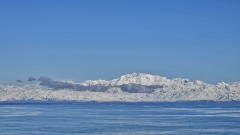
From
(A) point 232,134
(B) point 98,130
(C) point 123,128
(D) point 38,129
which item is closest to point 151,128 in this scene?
(C) point 123,128

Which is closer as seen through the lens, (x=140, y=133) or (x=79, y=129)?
(x=140, y=133)

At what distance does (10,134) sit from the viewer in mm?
88062

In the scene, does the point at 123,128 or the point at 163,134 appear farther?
the point at 123,128

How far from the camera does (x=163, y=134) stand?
87.6 metres

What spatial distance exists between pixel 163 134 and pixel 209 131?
40.2 ft

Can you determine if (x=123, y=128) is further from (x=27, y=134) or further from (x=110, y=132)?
(x=27, y=134)

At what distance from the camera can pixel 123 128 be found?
99.1 meters

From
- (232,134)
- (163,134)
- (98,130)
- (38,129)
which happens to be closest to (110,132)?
(98,130)

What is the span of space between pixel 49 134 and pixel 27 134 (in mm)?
4308

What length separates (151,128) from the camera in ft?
325

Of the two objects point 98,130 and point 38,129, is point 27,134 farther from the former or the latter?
point 98,130

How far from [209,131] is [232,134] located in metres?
6.60

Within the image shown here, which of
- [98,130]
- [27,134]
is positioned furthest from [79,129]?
[27,134]

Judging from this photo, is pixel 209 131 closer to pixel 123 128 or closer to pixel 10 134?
pixel 123 128
